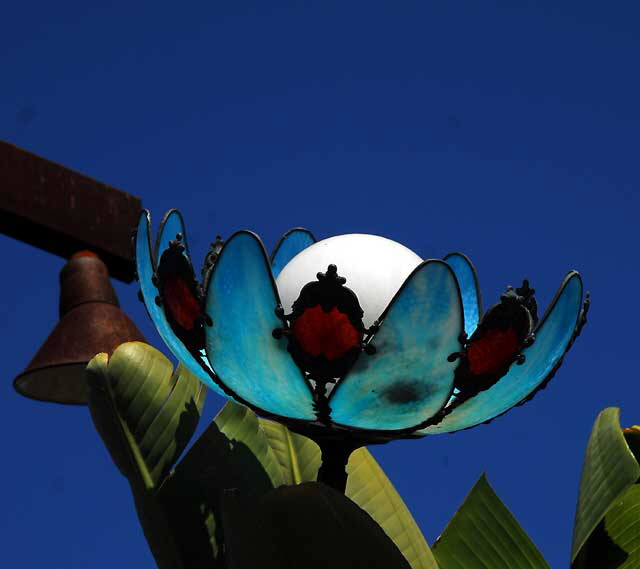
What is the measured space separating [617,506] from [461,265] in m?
0.66

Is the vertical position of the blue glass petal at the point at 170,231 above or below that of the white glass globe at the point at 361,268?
above

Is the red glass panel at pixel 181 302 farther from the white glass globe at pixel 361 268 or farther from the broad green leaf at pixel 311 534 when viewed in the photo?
the broad green leaf at pixel 311 534

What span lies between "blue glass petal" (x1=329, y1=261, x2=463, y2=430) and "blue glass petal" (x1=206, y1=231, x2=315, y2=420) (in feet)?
0.34

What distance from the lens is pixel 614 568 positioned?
11.2 feet

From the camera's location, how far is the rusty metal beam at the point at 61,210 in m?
4.73

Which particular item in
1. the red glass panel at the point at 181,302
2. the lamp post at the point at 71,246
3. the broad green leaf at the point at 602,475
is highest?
the lamp post at the point at 71,246

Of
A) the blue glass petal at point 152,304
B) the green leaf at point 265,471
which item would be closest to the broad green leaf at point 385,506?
the green leaf at point 265,471

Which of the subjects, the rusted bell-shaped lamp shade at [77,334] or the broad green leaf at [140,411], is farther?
the rusted bell-shaped lamp shade at [77,334]

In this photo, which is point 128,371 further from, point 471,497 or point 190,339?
point 471,497

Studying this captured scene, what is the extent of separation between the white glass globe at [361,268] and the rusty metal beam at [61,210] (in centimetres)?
184

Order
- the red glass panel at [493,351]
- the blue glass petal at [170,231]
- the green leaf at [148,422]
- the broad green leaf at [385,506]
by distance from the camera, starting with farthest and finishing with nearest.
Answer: the broad green leaf at [385,506] → the green leaf at [148,422] → the blue glass petal at [170,231] → the red glass panel at [493,351]

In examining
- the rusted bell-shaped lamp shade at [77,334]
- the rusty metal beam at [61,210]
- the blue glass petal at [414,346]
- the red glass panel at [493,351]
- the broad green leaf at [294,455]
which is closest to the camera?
the blue glass petal at [414,346]

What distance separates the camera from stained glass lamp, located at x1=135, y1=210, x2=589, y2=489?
109 inches

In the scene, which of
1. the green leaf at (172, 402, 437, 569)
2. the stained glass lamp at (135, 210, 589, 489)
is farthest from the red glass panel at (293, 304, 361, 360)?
the green leaf at (172, 402, 437, 569)
